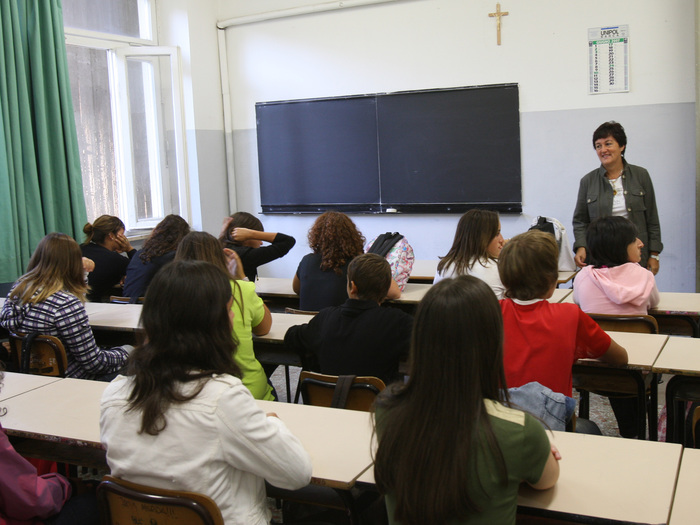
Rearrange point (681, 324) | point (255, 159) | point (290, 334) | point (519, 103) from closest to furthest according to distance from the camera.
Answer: point (290, 334)
point (681, 324)
point (519, 103)
point (255, 159)

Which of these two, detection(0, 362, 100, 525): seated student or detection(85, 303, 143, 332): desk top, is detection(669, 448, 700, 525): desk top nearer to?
detection(0, 362, 100, 525): seated student

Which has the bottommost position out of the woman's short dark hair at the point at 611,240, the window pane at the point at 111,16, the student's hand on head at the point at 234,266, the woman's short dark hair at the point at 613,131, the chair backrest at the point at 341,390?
the chair backrest at the point at 341,390

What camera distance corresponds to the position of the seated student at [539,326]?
2.11m

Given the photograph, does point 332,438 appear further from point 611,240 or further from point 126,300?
point 126,300

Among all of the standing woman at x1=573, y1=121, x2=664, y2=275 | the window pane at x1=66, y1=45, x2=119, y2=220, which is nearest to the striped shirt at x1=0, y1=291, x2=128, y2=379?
the standing woman at x1=573, y1=121, x2=664, y2=275

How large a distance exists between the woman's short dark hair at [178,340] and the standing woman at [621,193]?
3.22 m

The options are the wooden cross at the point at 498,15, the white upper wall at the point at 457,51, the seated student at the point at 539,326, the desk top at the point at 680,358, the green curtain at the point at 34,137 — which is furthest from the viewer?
the wooden cross at the point at 498,15

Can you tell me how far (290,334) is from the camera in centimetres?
272

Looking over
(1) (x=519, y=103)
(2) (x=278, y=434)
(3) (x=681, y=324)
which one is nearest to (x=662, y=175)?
(1) (x=519, y=103)

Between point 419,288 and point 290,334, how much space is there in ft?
4.91

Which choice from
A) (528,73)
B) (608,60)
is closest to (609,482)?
(608,60)

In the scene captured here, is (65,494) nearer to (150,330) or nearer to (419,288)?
(150,330)

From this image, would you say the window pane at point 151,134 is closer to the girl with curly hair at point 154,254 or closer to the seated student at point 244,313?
the girl with curly hair at point 154,254

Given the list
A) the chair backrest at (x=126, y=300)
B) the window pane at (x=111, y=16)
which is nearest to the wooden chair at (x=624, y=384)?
the chair backrest at (x=126, y=300)
